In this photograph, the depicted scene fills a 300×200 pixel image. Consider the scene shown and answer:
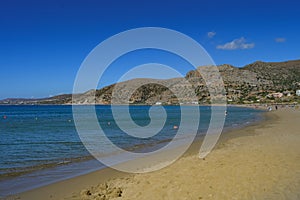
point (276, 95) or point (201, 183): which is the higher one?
point (276, 95)

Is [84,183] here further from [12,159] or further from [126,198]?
[12,159]

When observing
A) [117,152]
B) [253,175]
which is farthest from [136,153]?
[253,175]

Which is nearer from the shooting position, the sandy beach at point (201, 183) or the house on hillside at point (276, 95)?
the sandy beach at point (201, 183)

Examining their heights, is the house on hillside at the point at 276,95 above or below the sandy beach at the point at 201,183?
above

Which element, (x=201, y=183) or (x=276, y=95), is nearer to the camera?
(x=201, y=183)

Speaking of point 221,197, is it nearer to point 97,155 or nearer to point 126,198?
point 126,198

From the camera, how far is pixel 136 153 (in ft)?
52.9

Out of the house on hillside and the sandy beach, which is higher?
the house on hillside

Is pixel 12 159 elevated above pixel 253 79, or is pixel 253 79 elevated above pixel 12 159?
pixel 253 79

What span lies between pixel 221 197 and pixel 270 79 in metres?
197

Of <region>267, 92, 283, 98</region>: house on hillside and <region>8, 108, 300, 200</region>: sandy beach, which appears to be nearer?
<region>8, 108, 300, 200</region>: sandy beach

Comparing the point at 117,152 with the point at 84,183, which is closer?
the point at 84,183

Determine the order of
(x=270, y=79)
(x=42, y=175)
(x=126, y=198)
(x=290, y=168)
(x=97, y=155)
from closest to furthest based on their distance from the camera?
(x=126, y=198) → (x=290, y=168) → (x=42, y=175) → (x=97, y=155) → (x=270, y=79)

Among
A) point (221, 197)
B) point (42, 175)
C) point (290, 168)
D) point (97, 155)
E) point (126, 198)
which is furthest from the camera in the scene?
point (97, 155)
